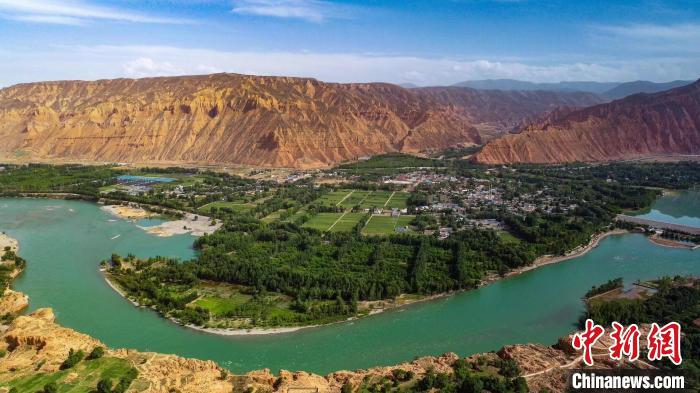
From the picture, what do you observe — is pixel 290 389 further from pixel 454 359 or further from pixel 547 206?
pixel 547 206

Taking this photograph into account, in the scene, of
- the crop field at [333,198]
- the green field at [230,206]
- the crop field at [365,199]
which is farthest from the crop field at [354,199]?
the green field at [230,206]

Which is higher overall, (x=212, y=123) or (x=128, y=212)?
(x=212, y=123)

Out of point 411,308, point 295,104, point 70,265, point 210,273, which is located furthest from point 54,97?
point 411,308

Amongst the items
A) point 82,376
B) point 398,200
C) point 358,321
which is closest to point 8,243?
point 82,376

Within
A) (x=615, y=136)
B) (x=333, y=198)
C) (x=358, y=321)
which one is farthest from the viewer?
(x=615, y=136)

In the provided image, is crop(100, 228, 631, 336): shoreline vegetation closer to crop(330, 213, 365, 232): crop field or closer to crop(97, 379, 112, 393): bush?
crop(97, 379, 112, 393): bush

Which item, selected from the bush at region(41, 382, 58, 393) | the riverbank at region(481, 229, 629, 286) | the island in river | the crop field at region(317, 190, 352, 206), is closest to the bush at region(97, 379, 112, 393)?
the island in river

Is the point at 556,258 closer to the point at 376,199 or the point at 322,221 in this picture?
the point at 322,221
